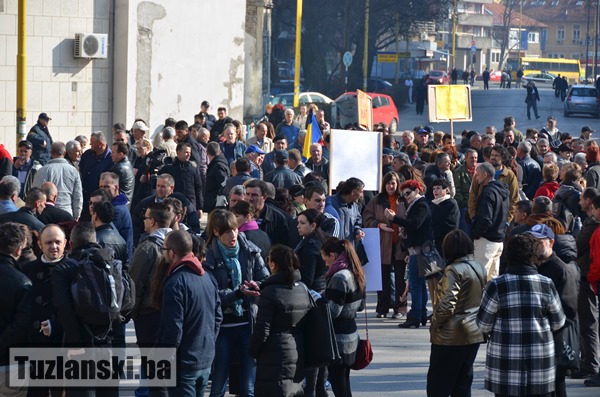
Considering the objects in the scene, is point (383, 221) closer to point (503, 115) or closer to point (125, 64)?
point (125, 64)

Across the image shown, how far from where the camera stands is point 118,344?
819 centimetres

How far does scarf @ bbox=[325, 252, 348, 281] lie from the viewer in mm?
8422

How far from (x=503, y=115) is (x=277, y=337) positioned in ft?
164

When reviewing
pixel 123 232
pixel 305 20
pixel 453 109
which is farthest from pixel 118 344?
pixel 305 20

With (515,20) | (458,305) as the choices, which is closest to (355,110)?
(458,305)

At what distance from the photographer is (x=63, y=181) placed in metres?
13.0

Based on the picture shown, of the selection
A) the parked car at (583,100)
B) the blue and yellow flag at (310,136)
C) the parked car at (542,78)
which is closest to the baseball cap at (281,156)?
the blue and yellow flag at (310,136)

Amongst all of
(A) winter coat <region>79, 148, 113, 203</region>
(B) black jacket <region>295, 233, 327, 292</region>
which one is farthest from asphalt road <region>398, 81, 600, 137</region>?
(B) black jacket <region>295, 233, 327, 292</region>

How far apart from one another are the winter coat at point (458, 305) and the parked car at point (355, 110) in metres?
29.9

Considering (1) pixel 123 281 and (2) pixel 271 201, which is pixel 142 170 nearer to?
(2) pixel 271 201

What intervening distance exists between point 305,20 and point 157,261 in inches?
1881

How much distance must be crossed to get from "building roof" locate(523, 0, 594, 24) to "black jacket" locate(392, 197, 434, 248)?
142 m

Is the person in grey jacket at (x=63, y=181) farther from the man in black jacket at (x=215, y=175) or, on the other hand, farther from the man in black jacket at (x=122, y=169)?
the man in black jacket at (x=215, y=175)

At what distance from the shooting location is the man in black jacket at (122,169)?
13.5m
